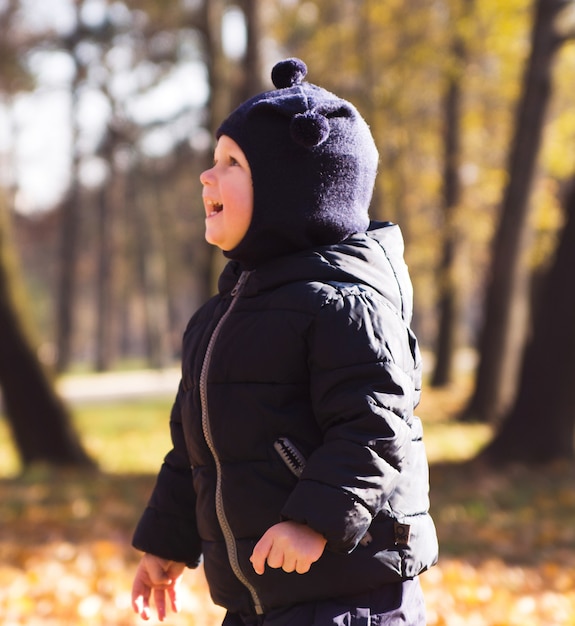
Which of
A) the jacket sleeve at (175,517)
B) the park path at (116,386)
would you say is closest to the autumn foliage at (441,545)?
the jacket sleeve at (175,517)

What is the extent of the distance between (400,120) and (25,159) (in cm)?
1749

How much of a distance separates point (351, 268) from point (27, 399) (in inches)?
291

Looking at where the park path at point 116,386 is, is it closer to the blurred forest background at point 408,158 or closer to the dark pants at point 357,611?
the blurred forest background at point 408,158

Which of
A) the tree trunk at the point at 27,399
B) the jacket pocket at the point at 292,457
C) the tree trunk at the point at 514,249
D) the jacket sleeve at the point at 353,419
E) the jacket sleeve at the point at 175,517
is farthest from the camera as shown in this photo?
the tree trunk at the point at 514,249

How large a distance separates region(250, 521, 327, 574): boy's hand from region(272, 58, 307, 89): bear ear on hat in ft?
3.89

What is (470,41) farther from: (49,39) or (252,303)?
(252,303)

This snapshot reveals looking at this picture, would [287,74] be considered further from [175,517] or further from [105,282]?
[105,282]

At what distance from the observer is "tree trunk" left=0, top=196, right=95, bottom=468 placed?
8.97 metres

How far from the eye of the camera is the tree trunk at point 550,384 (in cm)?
877

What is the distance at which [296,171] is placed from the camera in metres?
2.37

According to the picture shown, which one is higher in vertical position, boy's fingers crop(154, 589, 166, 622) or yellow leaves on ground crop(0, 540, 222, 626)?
boy's fingers crop(154, 589, 166, 622)

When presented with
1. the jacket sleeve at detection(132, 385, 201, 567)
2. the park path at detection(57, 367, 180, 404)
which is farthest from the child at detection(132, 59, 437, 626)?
the park path at detection(57, 367, 180, 404)

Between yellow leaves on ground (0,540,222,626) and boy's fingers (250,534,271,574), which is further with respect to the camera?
yellow leaves on ground (0,540,222,626)

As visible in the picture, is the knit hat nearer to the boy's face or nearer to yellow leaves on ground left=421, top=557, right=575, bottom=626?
the boy's face
